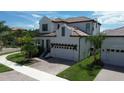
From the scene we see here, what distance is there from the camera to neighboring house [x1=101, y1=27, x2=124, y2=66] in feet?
67.9

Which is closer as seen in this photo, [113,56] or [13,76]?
[13,76]

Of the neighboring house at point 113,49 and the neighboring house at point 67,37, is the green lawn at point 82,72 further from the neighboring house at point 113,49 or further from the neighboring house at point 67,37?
the neighboring house at point 67,37

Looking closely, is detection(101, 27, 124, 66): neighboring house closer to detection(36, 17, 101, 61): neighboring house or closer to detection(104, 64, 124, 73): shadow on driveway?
detection(104, 64, 124, 73): shadow on driveway

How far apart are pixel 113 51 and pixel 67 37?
7.48 metres

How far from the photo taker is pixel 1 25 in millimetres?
42656

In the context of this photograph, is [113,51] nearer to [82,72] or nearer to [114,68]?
[114,68]

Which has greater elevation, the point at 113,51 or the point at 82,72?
the point at 113,51

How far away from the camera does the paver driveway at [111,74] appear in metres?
16.3

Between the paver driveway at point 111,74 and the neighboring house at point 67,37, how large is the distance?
645cm

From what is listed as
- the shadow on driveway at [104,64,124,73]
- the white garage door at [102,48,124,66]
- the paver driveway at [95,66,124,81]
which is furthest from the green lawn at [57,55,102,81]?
the white garage door at [102,48,124,66]

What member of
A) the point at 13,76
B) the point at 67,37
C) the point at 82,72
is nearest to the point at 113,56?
the point at 82,72

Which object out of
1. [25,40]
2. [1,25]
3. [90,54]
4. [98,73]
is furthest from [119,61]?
[1,25]

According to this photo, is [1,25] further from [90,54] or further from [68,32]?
[90,54]

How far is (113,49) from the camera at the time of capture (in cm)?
2127
